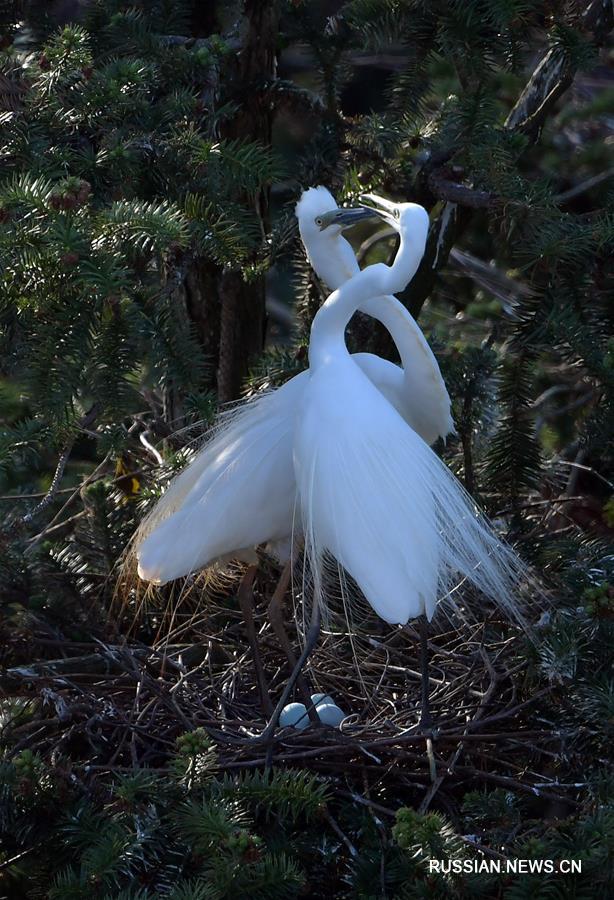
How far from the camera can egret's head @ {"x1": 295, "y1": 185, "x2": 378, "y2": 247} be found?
2680mm

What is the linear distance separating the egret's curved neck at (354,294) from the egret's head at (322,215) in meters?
0.19

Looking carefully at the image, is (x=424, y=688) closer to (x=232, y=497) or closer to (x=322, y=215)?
(x=232, y=497)

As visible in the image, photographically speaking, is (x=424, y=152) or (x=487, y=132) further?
(x=424, y=152)

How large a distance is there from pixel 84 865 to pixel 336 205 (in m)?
1.64

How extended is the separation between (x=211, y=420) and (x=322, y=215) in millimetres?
571

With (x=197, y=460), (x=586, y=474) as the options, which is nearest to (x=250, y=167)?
(x=197, y=460)

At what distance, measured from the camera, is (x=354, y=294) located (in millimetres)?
2535

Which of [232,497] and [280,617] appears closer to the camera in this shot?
[232,497]

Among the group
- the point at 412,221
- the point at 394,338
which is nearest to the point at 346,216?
the point at 412,221

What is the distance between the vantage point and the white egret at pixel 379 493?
228 cm

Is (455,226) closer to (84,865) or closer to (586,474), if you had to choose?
(586,474)

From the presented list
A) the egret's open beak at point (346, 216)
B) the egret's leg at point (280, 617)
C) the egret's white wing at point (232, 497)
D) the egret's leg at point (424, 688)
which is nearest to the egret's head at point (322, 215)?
the egret's open beak at point (346, 216)

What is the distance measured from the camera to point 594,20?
9.45 feet

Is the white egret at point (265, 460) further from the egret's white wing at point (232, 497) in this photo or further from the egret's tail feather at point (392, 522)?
the egret's tail feather at point (392, 522)
